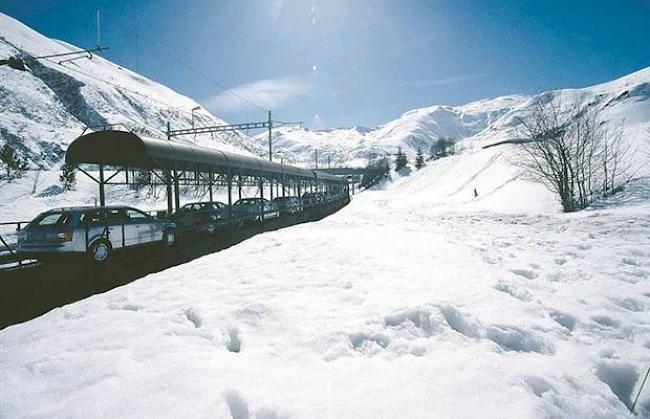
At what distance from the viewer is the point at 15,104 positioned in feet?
323

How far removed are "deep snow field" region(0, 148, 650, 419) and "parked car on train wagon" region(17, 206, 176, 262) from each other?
10.8ft

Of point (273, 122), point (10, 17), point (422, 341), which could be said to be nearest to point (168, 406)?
point (422, 341)

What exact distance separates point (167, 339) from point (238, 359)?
976 mm

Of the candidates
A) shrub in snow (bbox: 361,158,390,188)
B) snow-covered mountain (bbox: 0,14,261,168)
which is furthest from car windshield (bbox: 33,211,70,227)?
shrub in snow (bbox: 361,158,390,188)

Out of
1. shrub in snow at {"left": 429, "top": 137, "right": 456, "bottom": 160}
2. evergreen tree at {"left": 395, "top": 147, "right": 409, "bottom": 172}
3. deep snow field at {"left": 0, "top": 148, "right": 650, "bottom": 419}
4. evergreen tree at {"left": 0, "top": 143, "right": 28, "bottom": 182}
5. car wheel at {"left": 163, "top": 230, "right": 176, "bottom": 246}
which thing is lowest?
deep snow field at {"left": 0, "top": 148, "right": 650, "bottom": 419}

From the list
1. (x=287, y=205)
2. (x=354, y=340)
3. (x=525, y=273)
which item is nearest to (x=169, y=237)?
(x=354, y=340)

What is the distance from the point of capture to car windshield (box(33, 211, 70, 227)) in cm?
778

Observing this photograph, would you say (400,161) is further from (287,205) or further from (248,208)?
(248,208)

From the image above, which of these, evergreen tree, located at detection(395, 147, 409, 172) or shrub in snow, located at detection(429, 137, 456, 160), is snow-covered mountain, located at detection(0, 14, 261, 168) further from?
shrub in snow, located at detection(429, 137, 456, 160)

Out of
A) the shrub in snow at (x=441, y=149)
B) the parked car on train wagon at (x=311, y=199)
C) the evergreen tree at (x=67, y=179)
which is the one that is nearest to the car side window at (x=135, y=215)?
the parked car on train wagon at (x=311, y=199)

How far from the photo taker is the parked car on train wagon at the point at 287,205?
2195 centimetres

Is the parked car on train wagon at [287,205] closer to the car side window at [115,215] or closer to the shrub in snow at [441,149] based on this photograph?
the car side window at [115,215]

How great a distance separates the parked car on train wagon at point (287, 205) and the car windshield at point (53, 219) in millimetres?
13736

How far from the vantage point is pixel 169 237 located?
11461 millimetres
